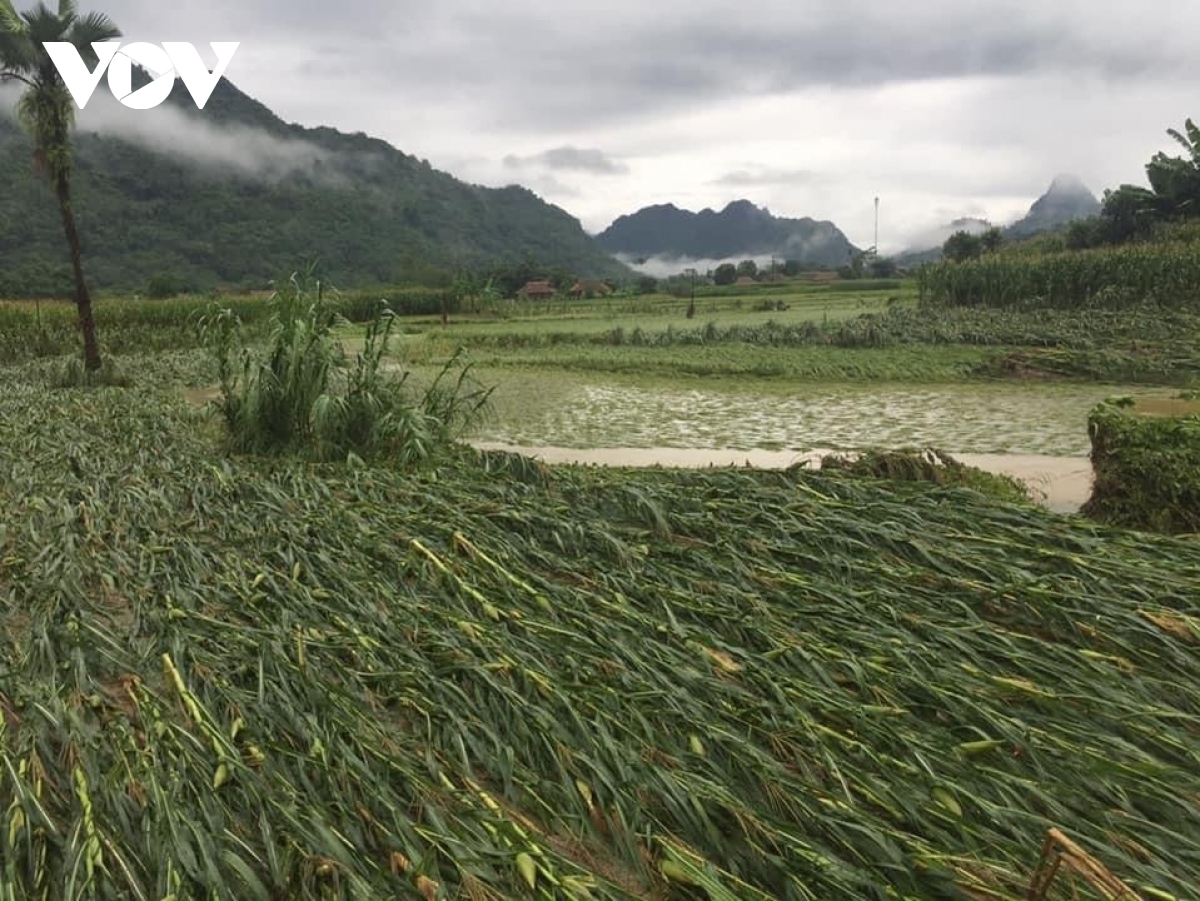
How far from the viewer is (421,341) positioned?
72.2ft

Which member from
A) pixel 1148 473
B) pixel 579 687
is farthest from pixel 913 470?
pixel 579 687

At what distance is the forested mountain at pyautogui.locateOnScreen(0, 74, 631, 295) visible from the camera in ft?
152

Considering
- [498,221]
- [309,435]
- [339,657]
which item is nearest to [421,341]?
[309,435]

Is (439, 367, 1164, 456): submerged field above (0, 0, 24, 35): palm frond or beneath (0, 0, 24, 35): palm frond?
beneath

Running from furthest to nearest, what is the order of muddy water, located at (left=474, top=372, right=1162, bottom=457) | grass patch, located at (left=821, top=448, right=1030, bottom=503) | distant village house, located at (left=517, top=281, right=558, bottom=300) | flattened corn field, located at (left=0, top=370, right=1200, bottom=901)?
distant village house, located at (left=517, top=281, right=558, bottom=300) < muddy water, located at (left=474, top=372, right=1162, bottom=457) < grass patch, located at (left=821, top=448, right=1030, bottom=503) < flattened corn field, located at (left=0, top=370, right=1200, bottom=901)

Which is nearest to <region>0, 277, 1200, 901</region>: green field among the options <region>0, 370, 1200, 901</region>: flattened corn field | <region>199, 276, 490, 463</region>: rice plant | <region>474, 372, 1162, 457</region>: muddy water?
<region>0, 370, 1200, 901</region>: flattened corn field

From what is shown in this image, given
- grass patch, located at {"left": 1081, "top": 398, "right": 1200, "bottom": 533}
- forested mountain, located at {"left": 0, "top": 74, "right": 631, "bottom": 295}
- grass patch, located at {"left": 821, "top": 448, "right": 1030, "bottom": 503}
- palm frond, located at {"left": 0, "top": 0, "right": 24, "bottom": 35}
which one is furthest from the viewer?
forested mountain, located at {"left": 0, "top": 74, "right": 631, "bottom": 295}

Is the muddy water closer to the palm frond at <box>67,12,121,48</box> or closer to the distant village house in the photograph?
the palm frond at <box>67,12,121,48</box>

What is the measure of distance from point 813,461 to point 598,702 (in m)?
5.17

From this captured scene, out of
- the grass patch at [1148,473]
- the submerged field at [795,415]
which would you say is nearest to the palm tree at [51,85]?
the submerged field at [795,415]

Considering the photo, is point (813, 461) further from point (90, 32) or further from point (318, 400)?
point (90, 32)

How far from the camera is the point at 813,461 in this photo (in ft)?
22.9

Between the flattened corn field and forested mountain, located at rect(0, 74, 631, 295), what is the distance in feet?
77.1

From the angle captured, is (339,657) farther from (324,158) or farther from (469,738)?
(324,158)
